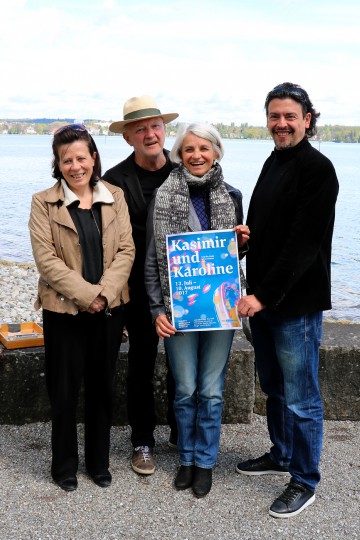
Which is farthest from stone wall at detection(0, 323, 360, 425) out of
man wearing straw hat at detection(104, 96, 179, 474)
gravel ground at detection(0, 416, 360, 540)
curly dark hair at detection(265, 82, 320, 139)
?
curly dark hair at detection(265, 82, 320, 139)

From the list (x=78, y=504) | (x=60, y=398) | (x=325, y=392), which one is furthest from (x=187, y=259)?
(x=325, y=392)

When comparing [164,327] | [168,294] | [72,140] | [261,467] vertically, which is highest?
[72,140]

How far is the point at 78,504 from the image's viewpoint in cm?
408

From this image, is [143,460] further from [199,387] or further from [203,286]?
[203,286]

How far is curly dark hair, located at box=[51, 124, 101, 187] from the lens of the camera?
13.5ft

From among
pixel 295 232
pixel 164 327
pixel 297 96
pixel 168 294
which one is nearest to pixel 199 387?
pixel 164 327

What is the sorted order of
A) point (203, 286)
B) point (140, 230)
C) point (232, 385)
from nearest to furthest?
point (203, 286), point (140, 230), point (232, 385)

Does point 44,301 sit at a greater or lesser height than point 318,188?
lesser

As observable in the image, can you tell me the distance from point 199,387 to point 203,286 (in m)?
0.67

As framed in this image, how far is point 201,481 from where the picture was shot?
4.26 meters

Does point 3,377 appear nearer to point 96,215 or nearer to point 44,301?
point 44,301

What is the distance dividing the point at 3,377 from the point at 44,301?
1.15 meters

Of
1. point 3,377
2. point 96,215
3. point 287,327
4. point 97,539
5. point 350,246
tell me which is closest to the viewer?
point 97,539

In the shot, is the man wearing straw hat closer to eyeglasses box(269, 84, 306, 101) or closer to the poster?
the poster
